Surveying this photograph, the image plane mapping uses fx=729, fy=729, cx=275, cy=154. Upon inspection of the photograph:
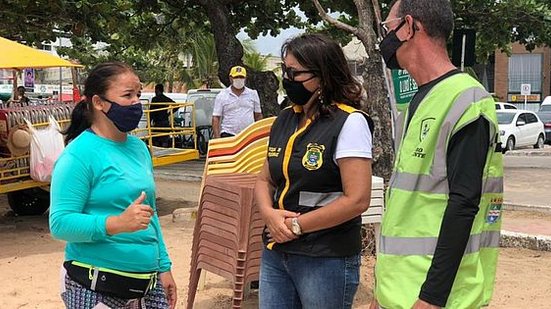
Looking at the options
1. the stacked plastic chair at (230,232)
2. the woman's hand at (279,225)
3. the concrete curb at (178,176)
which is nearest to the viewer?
the woman's hand at (279,225)

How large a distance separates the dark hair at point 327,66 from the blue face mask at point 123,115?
66 cm

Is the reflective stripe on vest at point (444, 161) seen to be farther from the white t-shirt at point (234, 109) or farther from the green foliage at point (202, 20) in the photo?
the green foliage at point (202, 20)

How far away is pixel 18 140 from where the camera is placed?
8.24 meters

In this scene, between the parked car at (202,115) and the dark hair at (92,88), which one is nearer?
the dark hair at (92,88)

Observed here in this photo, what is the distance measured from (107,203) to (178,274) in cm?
368

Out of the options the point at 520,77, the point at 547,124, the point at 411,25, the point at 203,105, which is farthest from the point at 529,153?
the point at 520,77

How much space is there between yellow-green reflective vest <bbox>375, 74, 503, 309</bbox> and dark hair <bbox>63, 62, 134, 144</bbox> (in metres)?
1.28

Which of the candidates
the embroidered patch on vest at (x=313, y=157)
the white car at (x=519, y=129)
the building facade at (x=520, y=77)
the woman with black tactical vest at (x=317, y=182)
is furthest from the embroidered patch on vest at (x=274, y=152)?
the building facade at (x=520, y=77)

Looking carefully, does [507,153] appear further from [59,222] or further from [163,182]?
[59,222]

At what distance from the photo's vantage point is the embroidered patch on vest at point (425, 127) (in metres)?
2.10

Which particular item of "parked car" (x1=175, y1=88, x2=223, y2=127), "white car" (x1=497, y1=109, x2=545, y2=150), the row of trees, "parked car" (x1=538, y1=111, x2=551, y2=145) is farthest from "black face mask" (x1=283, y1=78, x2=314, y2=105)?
"parked car" (x1=538, y1=111, x2=551, y2=145)

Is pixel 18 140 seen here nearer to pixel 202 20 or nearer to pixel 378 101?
pixel 378 101

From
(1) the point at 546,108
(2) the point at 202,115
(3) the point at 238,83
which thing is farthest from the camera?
(1) the point at 546,108

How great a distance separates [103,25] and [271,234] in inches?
391
